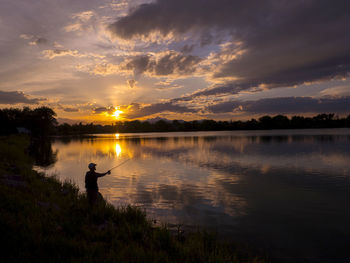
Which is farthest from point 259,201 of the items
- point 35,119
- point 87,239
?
point 35,119

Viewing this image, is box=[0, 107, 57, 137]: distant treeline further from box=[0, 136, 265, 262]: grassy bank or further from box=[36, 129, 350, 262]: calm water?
box=[0, 136, 265, 262]: grassy bank

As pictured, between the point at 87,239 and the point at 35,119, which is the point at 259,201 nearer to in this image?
the point at 87,239

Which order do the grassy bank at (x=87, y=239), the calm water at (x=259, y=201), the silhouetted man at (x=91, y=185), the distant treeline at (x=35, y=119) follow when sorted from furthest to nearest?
the distant treeline at (x=35, y=119) < the silhouetted man at (x=91, y=185) < the calm water at (x=259, y=201) < the grassy bank at (x=87, y=239)

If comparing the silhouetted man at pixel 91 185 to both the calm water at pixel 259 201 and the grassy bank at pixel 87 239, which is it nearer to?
the grassy bank at pixel 87 239

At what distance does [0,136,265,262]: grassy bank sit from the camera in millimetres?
A: 7176

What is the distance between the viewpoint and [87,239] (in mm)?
8766

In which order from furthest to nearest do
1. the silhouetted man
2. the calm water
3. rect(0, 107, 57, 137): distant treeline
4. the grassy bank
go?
rect(0, 107, 57, 137): distant treeline
the silhouetted man
the calm water
the grassy bank

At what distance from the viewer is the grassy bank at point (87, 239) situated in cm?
718

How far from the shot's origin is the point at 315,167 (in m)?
30.0

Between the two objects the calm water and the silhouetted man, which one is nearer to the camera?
the calm water

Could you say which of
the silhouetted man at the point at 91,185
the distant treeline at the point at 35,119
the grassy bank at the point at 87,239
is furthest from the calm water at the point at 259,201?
the distant treeline at the point at 35,119

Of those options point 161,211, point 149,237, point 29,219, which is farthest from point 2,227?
point 161,211

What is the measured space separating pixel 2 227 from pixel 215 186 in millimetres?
17100

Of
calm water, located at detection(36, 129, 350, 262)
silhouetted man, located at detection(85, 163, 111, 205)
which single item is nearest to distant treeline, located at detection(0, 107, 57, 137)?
calm water, located at detection(36, 129, 350, 262)
